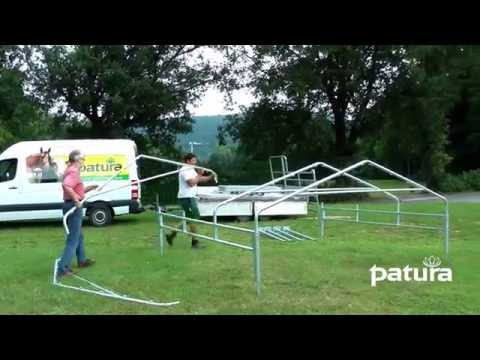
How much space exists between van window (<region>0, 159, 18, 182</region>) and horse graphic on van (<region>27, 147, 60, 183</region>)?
1.22 feet

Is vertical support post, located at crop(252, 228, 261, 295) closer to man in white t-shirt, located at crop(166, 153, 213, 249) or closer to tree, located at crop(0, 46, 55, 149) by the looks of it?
man in white t-shirt, located at crop(166, 153, 213, 249)

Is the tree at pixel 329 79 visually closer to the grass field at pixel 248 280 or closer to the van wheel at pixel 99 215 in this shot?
the van wheel at pixel 99 215

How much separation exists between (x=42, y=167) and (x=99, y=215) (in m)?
1.91

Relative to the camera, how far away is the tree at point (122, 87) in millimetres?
25047

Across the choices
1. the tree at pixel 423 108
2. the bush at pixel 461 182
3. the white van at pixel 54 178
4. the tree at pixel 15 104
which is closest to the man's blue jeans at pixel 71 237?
the white van at pixel 54 178

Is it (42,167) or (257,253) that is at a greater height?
(42,167)

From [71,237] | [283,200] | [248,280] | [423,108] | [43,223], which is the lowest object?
[43,223]

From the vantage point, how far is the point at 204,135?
100ft

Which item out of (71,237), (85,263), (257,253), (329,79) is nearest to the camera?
(257,253)

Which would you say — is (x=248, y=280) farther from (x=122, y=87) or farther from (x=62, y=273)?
(x=122, y=87)

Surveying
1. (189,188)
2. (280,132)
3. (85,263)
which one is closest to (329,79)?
(280,132)

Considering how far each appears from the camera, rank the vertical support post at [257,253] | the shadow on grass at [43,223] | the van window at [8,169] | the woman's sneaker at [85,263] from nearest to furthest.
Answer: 1. the vertical support post at [257,253]
2. the woman's sneaker at [85,263]
3. the van window at [8,169]
4. the shadow on grass at [43,223]
